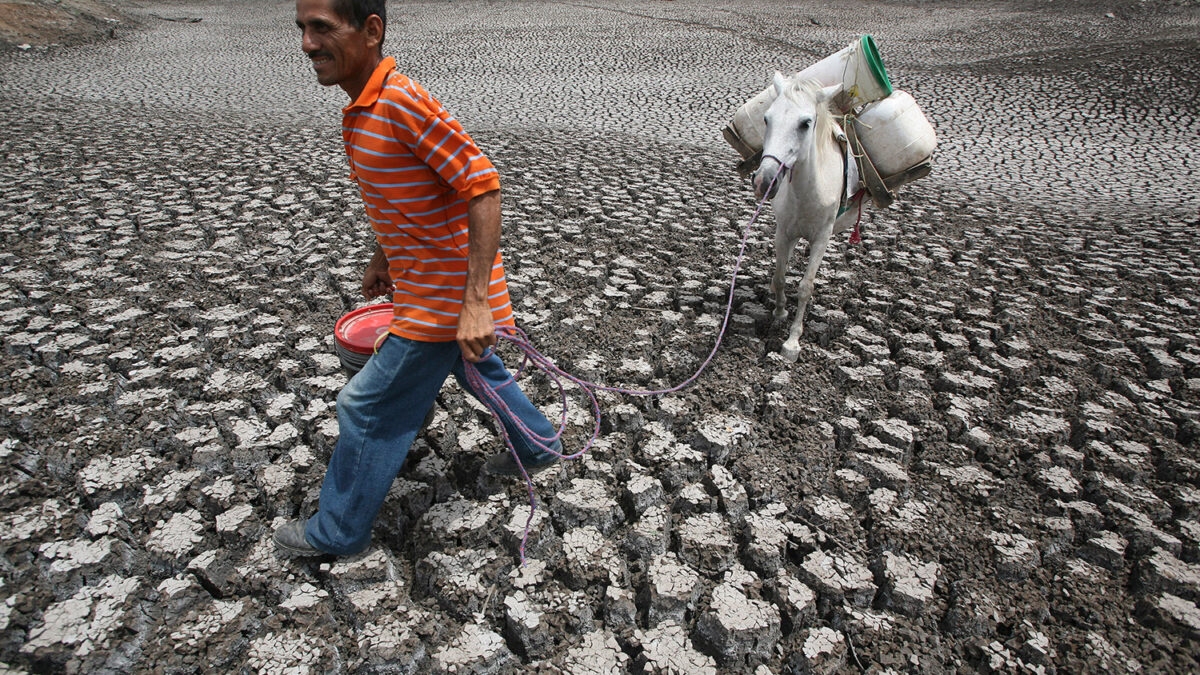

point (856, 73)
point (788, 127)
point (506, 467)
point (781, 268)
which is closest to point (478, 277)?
point (506, 467)

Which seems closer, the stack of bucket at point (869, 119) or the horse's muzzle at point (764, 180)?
the horse's muzzle at point (764, 180)

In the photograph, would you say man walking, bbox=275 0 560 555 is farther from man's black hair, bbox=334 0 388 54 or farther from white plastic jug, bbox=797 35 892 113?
white plastic jug, bbox=797 35 892 113

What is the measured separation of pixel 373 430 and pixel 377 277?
1.94 feet

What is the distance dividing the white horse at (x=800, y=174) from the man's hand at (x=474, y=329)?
1733mm

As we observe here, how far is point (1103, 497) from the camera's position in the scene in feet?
8.34

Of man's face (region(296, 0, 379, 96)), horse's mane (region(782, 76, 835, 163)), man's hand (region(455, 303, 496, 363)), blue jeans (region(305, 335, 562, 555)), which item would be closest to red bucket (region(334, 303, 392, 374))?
blue jeans (region(305, 335, 562, 555))

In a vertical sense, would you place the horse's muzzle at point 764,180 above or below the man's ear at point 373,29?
below

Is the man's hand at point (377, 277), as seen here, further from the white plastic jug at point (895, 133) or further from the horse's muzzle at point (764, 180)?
the white plastic jug at point (895, 133)

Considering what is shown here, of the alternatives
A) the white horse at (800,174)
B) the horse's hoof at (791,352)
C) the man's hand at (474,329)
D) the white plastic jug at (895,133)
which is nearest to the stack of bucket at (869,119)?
the white plastic jug at (895,133)

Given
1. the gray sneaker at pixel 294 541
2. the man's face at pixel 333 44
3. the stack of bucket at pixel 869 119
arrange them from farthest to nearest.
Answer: the stack of bucket at pixel 869 119 < the gray sneaker at pixel 294 541 < the man's face at pixel 333 44

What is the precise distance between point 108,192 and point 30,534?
3.99 m

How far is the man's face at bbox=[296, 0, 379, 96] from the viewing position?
1701mm

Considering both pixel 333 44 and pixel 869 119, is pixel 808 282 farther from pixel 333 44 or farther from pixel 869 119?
pixel 333 44

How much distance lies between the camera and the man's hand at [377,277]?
229 cm
